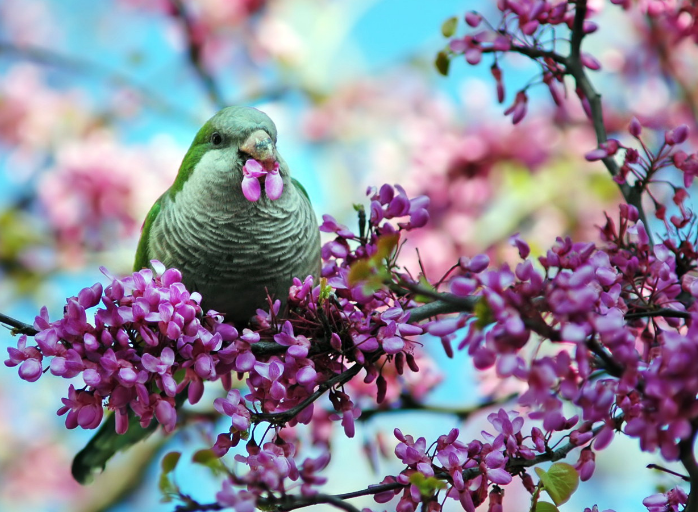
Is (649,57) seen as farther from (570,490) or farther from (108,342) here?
(108,342)

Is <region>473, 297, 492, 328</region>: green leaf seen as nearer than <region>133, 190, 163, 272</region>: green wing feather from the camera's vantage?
Yes

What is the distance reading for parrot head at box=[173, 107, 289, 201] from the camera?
1535 mm

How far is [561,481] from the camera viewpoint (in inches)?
40.6

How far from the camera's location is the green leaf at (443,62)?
1.53m

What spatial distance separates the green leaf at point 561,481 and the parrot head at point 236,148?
2.56ft

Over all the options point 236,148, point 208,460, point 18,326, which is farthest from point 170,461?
point 236,148

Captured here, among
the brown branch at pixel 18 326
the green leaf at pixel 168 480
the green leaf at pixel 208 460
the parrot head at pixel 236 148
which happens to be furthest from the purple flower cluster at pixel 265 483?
the parrot head at pixel 236 148

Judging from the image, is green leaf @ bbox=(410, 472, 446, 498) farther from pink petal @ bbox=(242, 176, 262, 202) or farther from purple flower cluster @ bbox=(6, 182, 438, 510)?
pink petal @ bbox=(242, 176, 262, 202)

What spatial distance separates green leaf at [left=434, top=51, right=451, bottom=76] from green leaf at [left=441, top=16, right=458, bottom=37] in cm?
4

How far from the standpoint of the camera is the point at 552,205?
12.0 ft

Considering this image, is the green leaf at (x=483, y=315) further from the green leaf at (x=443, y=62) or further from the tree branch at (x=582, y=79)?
the green leaf at (x=443, y=62)

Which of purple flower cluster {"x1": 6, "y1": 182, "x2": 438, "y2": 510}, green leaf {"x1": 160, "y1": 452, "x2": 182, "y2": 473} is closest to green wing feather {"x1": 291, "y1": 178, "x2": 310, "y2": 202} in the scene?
purple flower cluster {"x1": 6, "y1": 182, "x2": 438, "y2": 510}

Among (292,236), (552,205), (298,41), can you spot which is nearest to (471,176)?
Answer: (552,205)

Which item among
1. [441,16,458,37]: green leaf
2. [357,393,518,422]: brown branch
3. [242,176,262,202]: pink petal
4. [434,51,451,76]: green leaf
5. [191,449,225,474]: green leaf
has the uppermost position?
[441,16,458,37]: green leaf
